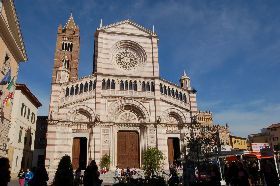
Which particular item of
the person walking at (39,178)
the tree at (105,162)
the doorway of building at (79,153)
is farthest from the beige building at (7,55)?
the person walking at (39,178)

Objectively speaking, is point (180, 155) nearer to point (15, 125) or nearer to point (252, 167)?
point (252, 167)

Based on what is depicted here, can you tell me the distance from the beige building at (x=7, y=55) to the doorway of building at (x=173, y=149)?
18419 millimetres

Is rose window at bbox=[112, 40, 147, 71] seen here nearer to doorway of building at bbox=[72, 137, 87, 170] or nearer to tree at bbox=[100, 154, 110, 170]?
doorway of building at bbox=[72, 137, 87, 170]

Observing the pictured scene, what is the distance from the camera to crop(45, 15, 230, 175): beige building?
1220 inches

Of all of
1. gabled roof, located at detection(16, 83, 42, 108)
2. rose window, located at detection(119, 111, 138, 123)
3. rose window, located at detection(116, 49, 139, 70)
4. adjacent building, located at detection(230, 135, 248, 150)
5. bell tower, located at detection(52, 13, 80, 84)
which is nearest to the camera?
gabled roof, located at detection(16, 83, 42, 108)

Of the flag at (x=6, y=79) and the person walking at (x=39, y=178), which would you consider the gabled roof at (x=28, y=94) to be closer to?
the flag at (x=6, y=79)

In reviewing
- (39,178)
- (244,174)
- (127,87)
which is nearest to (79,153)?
(127,87)

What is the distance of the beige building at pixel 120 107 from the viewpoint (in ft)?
102

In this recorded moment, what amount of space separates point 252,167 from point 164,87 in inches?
785

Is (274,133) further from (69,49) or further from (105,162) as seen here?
(105,162)

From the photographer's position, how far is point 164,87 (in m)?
35.3

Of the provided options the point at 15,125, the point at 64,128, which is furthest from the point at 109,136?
the point at 15,125

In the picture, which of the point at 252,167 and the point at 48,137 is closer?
the point at 252,167

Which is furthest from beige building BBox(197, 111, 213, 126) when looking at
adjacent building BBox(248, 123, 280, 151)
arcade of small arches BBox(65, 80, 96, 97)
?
arcade of small arches BBox(65, 80, 96, 97)
